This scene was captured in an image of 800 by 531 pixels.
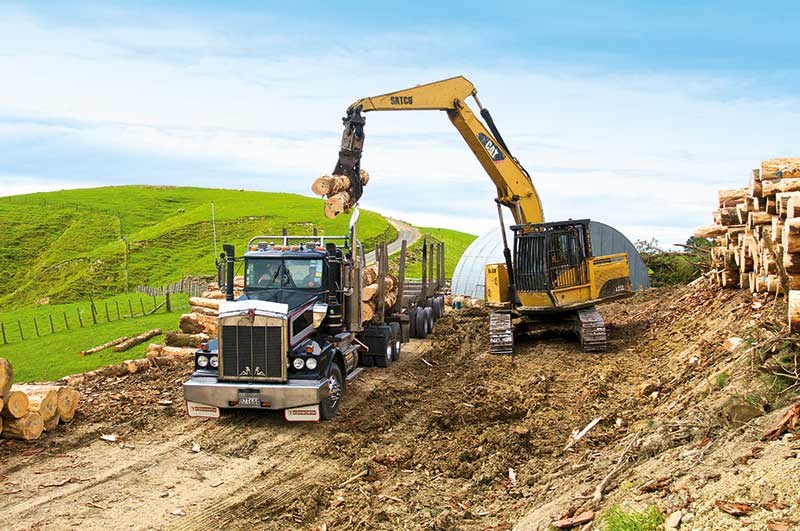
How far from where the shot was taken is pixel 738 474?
19.1 ft

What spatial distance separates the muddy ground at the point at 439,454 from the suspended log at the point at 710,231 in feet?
5.10

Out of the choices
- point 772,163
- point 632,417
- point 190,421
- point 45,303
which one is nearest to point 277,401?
point 190,421

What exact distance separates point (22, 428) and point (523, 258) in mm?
11357

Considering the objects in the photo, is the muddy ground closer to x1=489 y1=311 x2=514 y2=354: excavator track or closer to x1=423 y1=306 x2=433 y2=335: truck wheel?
x1=489 y1=311 x2=514 y2=354: excavator track

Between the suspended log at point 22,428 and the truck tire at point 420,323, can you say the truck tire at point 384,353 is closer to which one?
the truck tire at point 420,323

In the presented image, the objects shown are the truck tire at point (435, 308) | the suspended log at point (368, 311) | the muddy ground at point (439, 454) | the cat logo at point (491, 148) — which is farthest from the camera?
the truck tire at point (435, 308)

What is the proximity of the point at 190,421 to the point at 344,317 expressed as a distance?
11.2ft

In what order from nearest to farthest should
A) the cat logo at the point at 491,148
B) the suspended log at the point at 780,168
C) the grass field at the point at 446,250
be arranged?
the suspended log at the point at 780,168 < the cat logo at the point at 491,148 < the grass field at the point at 446,250

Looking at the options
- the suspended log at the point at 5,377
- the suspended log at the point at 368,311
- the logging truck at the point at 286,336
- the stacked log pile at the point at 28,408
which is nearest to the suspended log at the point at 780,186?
the logging truck at the point at 286,336

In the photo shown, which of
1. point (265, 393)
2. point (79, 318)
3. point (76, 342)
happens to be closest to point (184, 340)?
point (265, 393)

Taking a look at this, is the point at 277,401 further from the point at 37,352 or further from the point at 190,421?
the point at 37,352

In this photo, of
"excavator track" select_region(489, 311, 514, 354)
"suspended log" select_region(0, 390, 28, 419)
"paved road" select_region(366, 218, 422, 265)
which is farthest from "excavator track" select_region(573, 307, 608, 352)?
"paved road" select_region(366, 218, 422, 265)

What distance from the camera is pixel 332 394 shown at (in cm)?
1241

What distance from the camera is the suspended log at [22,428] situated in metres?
11.2
